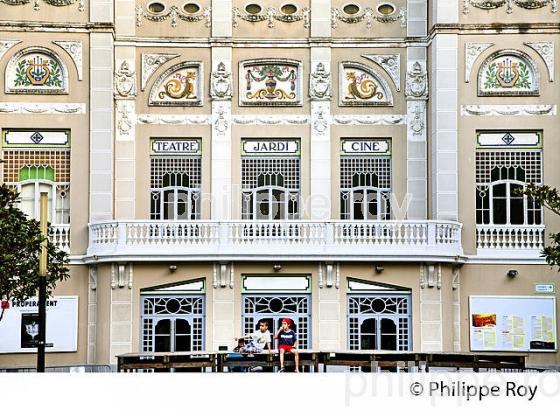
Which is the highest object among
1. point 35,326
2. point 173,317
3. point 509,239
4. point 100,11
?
point 100,11

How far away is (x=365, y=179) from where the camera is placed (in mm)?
45156

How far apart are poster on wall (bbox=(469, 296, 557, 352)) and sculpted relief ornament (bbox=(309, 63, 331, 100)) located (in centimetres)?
871

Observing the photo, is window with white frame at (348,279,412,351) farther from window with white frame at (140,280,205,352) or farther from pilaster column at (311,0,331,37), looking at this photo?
pilaster column at (311,0,331,37)

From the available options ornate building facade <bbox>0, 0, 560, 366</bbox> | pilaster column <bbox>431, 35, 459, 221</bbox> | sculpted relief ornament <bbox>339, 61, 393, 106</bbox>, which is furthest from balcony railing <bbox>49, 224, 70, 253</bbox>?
pilaster column <bbox>431, 35, 459, 221</bbox>

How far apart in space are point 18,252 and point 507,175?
56.5 ft

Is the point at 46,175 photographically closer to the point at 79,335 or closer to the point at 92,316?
the point at 92,316

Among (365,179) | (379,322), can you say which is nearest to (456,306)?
(379,322)

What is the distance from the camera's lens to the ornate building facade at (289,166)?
→ 1671 inches

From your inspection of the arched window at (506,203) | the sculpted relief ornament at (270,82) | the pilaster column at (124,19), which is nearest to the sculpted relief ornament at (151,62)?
the pilaster column at (124,19)

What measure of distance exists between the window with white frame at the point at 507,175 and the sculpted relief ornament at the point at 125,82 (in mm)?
11997

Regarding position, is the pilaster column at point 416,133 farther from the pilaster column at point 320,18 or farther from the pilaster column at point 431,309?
the pilaster column at point 320,18

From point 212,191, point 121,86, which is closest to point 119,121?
point 121,86

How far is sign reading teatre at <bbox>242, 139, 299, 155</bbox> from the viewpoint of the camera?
45.1m
